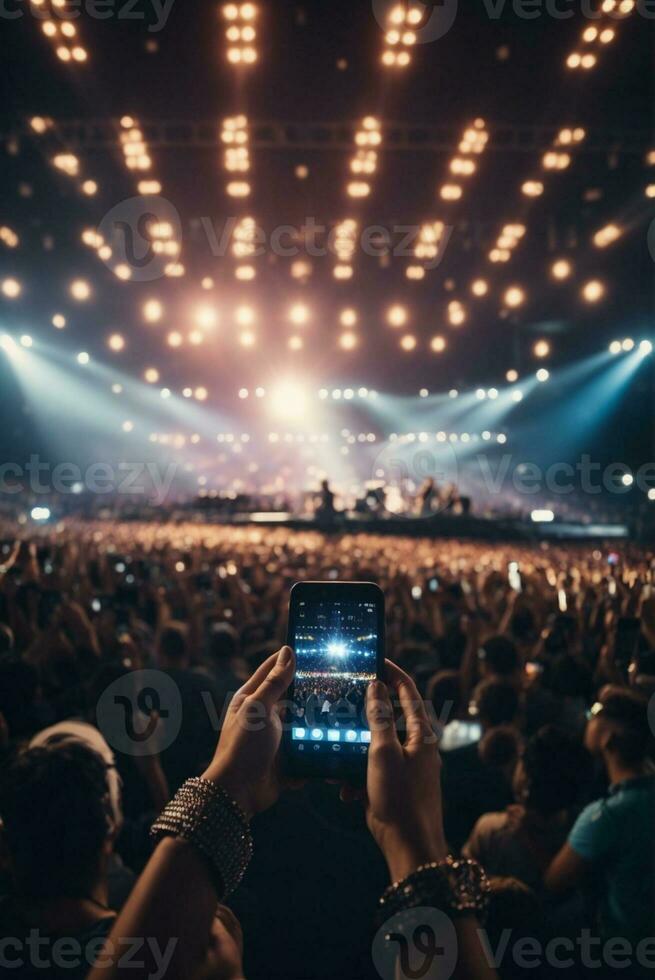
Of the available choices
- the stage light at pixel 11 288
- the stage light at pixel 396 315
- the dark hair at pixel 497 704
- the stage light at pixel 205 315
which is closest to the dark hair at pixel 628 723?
the dark hair at pixel 497 704

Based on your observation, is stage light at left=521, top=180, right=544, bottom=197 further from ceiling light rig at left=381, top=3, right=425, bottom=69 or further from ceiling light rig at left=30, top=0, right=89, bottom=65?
ceiling light rig at left=30, top=0, right=89, bottom=65

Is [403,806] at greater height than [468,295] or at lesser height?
lesser

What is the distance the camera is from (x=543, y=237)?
2041cm

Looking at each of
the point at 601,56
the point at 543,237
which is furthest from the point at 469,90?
the point at 543,237

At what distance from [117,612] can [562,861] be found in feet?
19.1

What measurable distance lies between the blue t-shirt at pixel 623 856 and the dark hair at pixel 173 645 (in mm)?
3446

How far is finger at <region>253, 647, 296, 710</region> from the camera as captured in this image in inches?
49.6

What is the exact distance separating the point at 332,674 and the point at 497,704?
2.75m

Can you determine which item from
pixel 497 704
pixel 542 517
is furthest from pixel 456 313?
pixel 497 704

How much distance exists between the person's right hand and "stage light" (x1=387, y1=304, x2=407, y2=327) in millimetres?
25061

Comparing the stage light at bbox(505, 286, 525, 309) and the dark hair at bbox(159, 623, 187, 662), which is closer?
the dark hair at bbox(159, 623, 187, 662)

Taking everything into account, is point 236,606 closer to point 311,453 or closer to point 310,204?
point 310,204

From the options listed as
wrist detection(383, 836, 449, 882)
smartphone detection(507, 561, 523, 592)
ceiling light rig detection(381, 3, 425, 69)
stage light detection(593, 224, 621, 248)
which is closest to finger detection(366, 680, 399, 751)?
wrist detection(383, 836, 449, 882)

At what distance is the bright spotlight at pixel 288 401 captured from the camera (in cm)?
3347
